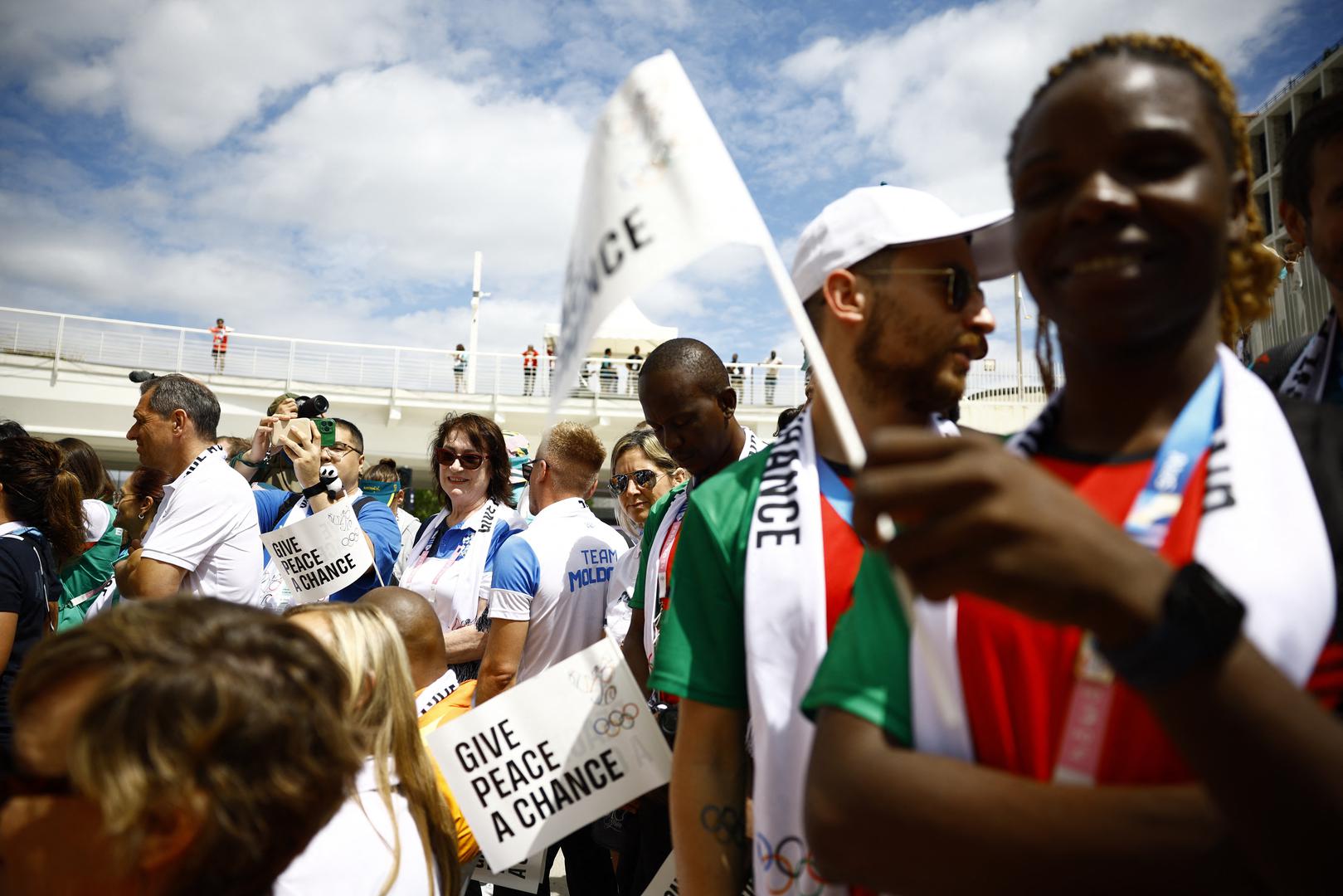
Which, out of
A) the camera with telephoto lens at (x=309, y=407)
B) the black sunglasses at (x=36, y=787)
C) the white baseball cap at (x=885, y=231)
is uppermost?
the white baseball cap at (x=885, y=231)

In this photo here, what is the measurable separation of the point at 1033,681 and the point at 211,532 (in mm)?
4274

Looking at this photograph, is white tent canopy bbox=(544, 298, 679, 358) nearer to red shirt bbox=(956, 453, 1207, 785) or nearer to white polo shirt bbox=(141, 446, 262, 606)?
white polo shirt bbox=(141, 446, 262, 606)

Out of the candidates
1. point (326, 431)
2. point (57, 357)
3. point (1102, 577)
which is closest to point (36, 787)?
point (1102, 577)

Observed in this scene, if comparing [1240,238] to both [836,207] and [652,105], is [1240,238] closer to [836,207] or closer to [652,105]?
[652,105]

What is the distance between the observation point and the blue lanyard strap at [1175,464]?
0.90 meters

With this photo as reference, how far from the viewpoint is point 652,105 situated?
1.21 m

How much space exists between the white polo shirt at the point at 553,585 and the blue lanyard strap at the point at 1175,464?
3.04 meters

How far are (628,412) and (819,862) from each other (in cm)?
2460

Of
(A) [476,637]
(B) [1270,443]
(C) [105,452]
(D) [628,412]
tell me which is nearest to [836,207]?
(B) [1270,443]

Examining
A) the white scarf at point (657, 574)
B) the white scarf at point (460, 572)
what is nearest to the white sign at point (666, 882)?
the white scarf at point (657, 574)

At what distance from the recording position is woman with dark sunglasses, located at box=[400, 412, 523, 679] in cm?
451

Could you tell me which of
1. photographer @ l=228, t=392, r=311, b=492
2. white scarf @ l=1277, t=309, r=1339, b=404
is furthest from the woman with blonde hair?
photographer @ l=228, t=392, r=311, b=492

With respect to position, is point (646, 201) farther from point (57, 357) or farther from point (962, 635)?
point (57, 357)

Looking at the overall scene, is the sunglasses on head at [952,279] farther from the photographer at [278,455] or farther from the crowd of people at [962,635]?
the photographer at [278,455]
